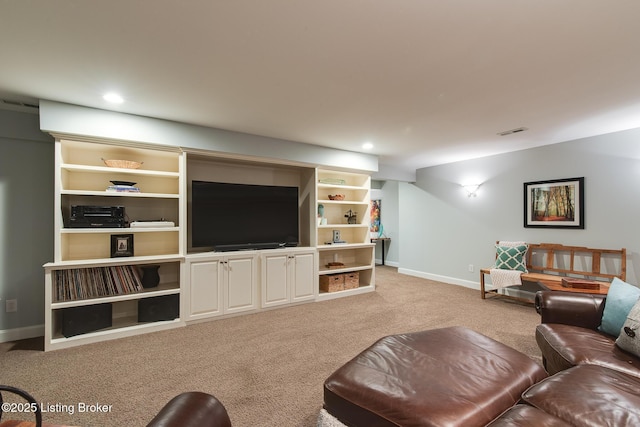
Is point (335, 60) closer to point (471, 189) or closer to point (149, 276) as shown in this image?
point (149, 276)

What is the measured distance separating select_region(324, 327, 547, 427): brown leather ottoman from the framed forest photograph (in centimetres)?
329

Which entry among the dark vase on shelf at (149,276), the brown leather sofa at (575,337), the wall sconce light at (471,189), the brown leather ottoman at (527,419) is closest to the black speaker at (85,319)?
the dark vase on shelf at (149,276)

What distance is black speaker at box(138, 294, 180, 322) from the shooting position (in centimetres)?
322

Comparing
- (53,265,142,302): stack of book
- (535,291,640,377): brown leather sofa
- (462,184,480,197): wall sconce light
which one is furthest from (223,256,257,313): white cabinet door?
(462,184,480,197): wall sconce light

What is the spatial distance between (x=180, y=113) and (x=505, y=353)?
11.2ft

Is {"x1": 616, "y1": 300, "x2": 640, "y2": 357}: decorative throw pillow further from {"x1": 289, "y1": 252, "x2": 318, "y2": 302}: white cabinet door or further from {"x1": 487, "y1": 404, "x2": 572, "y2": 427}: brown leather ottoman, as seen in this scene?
{"x1": 289, "y1": 252, "x2": 318, "y2": 302}: white cabinet door

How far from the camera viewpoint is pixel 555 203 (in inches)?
165

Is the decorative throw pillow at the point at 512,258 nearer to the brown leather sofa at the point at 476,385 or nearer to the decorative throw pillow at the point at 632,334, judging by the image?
the brown leather sofa at the point at 476,385

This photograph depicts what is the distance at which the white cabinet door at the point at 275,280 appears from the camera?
12.8ft

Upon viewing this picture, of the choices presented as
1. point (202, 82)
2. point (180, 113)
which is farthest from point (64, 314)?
point (202, 82)

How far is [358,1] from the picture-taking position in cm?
150

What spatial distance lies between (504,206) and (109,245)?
5.61 meters

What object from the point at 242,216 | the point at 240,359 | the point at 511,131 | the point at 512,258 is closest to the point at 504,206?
the point at 512,258

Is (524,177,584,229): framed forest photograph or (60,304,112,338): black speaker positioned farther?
(524,177,584,229): framed forest photograph
